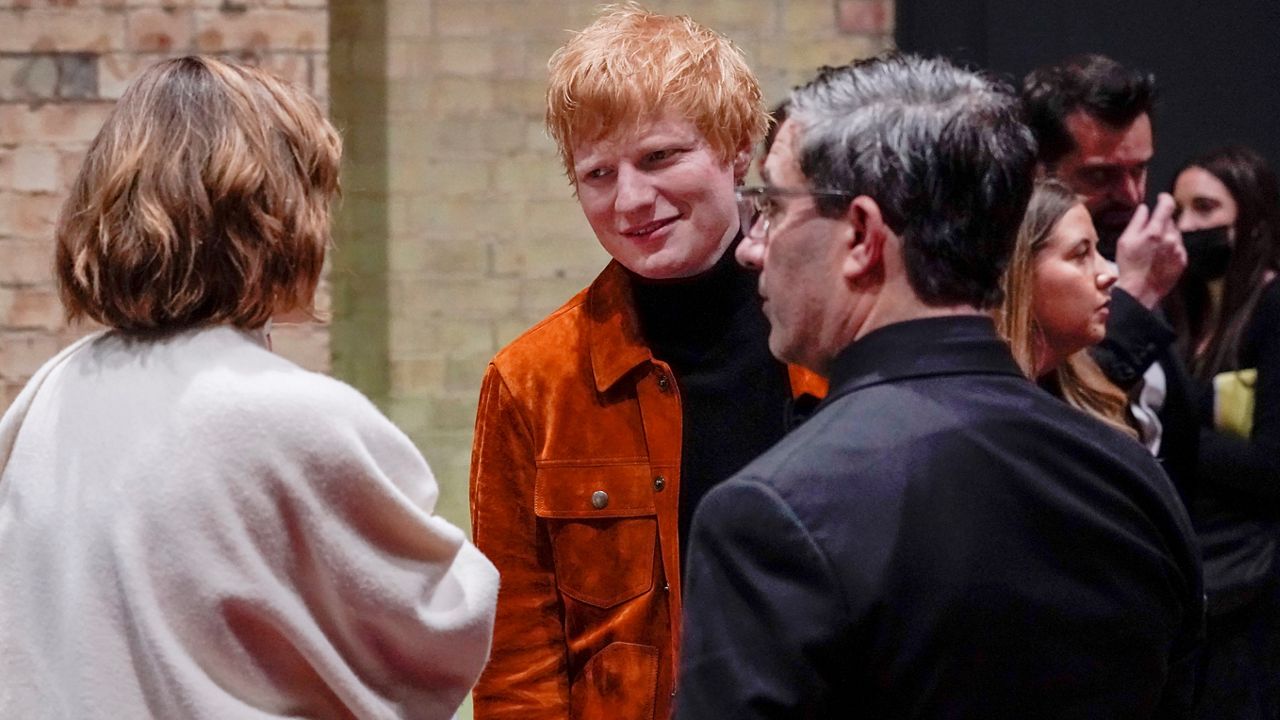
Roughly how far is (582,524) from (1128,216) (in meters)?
1.51

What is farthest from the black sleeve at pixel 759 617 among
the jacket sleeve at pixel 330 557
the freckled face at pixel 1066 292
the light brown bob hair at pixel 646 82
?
the freckled face at pixel 1066 292

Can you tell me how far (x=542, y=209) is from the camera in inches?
161

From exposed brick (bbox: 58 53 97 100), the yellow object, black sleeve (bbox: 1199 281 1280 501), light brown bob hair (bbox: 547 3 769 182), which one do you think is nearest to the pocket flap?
light brown bob hair (bbox: 547 3 769 182)

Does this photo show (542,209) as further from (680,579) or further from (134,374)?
(134,374)

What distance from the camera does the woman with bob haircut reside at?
1384 mm

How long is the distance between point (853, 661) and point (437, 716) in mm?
524

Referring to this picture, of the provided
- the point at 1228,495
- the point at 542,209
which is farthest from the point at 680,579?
the point at 542,209

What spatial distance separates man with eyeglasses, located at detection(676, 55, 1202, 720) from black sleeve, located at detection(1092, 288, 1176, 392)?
3.98ft

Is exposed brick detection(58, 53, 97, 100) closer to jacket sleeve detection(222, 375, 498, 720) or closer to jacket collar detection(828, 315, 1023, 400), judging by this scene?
jacket sleeve detection(222, 375, 498, 720)

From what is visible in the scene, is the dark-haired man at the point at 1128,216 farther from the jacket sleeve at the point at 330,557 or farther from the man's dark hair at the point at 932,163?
the jacket sleeve at the point at 330,557

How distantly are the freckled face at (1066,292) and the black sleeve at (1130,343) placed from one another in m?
0.27

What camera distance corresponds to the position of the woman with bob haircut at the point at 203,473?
54.5 inches

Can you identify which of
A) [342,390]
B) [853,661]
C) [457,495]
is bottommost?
[457,495]

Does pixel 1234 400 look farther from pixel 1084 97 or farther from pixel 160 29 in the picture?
pixel 160 29
